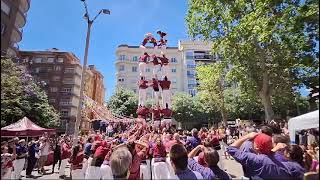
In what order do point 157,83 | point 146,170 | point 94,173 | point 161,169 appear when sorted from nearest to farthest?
point 161,169, point 94,173, point 146,170, point 157,83

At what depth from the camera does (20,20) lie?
38188 mm

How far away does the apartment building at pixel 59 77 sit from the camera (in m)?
73.4

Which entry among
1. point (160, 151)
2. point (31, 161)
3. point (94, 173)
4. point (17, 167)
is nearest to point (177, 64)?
point (31, 161)

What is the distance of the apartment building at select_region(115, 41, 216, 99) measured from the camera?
261 feet

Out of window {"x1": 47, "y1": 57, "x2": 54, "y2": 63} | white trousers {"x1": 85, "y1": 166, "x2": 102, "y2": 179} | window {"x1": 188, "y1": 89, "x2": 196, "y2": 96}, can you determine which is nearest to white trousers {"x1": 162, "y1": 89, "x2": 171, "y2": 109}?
white trousers {"x1": 85, "y1": 166, "x2": 102, "y2": 179}

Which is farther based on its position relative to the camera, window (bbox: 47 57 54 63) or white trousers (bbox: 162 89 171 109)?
window (bbox: 47 57 54 63)

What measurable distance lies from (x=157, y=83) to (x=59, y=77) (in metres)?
60.3

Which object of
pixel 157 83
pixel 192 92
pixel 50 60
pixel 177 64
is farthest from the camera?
pixel 177 64

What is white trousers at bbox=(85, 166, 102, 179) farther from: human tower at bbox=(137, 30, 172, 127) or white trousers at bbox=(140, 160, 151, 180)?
human tower at bbox=(137, 30, 172, 127)

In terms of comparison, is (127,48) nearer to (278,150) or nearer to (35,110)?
(35,110)

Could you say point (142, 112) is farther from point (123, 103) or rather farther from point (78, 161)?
point (123, 103)

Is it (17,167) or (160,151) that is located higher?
(160,151)

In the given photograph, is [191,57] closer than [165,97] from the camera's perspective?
No

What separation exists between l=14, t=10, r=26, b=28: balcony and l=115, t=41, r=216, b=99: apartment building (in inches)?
1597
